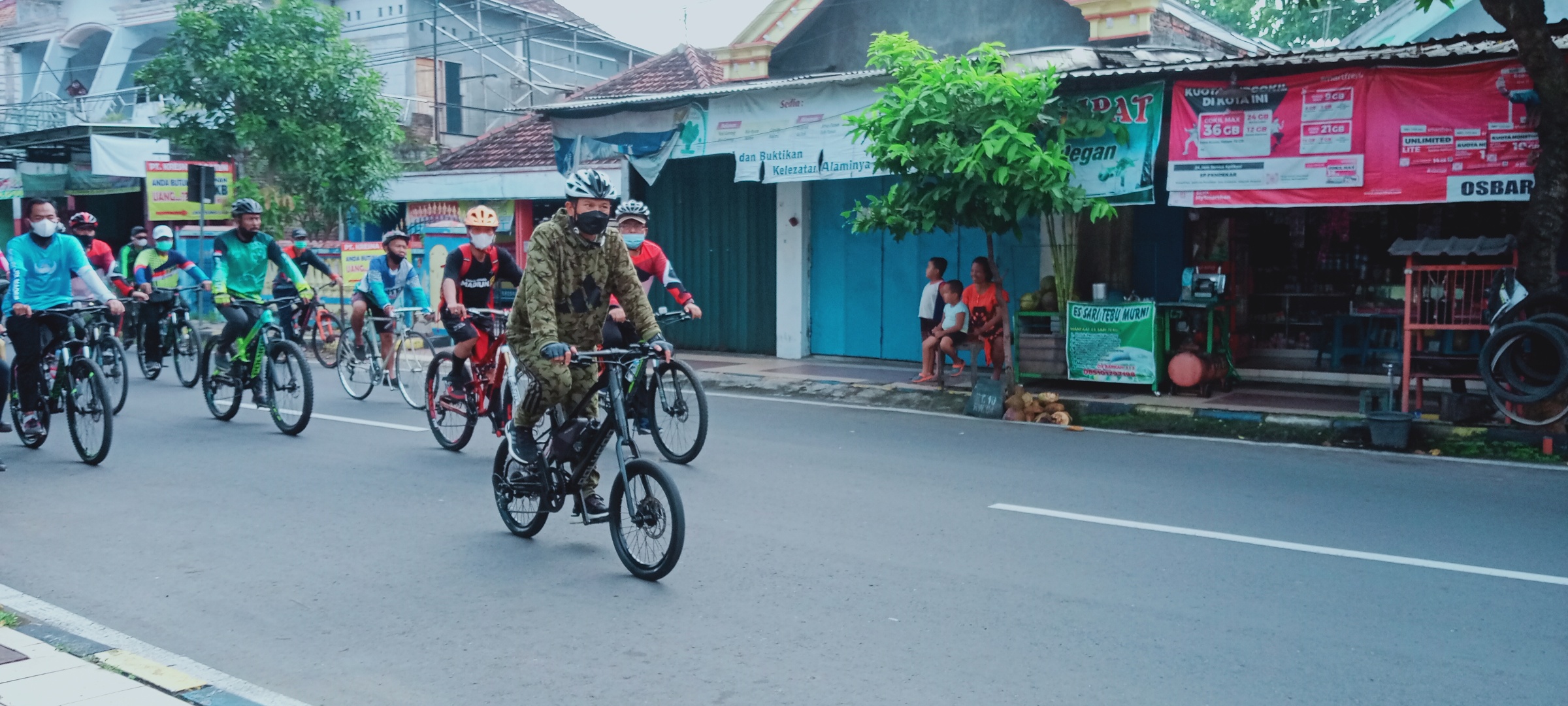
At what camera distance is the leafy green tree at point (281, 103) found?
846 inches

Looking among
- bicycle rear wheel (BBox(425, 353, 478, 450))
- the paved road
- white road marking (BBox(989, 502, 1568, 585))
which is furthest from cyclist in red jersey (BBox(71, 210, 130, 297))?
white road marking (BBox(989, 502, 1568, 585))

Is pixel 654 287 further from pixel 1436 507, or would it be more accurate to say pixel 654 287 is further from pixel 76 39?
pixel 76 39

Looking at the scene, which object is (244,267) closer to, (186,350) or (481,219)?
(481,219)

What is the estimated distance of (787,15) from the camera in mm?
18844

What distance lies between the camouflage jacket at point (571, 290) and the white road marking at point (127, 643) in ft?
6.51

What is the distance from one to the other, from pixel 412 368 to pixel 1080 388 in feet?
22.3

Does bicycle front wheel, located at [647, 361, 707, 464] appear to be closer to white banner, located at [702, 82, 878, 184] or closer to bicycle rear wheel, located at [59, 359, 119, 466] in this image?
bicycle rear wheel, located at [59, 359, 119, 466]

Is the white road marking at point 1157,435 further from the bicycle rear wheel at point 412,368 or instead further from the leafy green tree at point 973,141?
the bicycle rear wheel at point 412,368

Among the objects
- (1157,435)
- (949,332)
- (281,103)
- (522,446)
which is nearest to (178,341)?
(949,332)

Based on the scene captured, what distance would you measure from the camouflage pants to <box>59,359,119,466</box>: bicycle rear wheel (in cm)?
400

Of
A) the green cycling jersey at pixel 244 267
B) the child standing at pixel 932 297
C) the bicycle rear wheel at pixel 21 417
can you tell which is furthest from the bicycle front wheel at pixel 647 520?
the child standing at pixel 932 297

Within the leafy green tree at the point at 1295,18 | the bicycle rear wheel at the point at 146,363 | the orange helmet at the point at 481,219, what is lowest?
the bicycle rear wheel at the point at 146,363

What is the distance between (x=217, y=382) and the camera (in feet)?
35.2

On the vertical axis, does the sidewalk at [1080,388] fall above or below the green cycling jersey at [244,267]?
below
